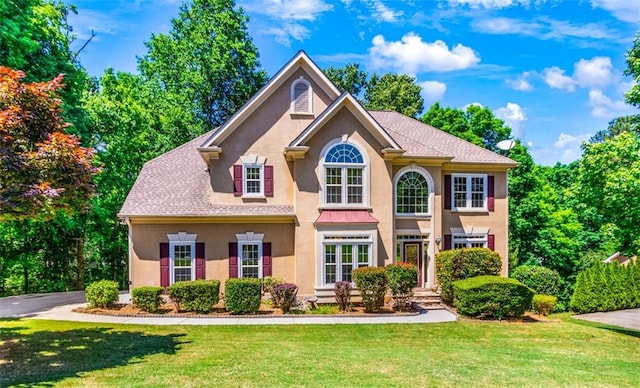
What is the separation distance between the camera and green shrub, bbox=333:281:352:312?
15.5 meters

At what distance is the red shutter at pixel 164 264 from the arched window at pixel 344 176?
722 cm

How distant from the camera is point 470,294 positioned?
14820 millimetres

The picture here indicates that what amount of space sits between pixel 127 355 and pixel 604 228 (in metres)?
15.0

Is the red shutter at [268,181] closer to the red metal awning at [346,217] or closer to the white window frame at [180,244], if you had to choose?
the red metal awning at [346,217]

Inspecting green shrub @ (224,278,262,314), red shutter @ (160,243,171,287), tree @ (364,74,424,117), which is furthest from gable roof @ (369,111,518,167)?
tree @ (364,74,424,117)

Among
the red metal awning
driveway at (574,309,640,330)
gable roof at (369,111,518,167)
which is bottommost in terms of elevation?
driveway at (574,309,640,330)

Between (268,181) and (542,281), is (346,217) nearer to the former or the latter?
(268,181)

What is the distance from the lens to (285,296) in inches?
592

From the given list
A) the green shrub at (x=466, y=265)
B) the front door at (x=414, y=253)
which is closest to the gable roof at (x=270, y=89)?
the front door at (x=414, y=253)

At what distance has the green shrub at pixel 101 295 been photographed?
602 inches

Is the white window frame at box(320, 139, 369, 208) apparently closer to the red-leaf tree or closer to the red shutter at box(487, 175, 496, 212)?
the red shutter at box(487, 175, 496, 212)

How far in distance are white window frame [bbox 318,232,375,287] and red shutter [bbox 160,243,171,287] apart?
6.58 metres

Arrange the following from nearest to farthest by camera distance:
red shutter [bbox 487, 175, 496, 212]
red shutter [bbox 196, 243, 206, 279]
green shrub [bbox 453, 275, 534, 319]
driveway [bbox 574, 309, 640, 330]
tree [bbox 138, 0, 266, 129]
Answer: green shrub [bbox 453, 275, 534, 319] → driveway [bbox 574, 309, 640, 330] → red shutter [bbox 196, 243, 206, 279] → red shutter [bbox 487, 175, 496, 212] → tree [bbox 138, 0, 266, 129]

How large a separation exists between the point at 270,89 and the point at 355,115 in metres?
4.06
